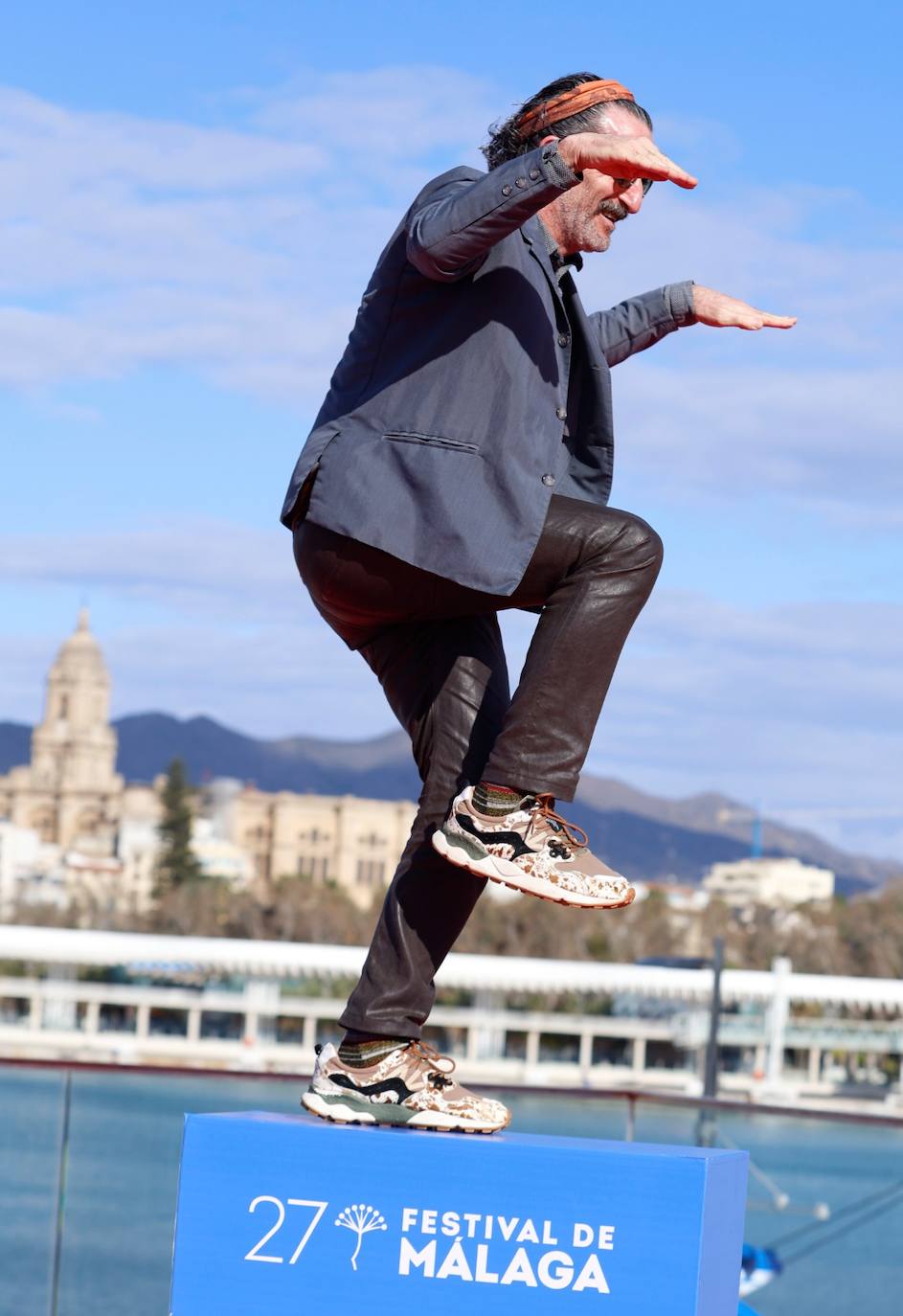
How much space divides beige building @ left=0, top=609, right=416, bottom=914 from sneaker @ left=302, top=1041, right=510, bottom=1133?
319 feet

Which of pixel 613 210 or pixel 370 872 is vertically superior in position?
pixel 613 210

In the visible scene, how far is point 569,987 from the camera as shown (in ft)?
205

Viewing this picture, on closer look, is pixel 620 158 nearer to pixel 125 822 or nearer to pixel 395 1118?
pixel 395 1118

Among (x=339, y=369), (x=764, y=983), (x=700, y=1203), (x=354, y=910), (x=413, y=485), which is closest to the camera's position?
(x=700, y=1203)

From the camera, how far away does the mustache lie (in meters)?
3.22

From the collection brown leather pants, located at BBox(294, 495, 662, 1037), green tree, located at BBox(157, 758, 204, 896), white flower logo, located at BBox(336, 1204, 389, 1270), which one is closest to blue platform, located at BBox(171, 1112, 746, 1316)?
white flower logo, located at BBox(336, 1204, 389, 1270)

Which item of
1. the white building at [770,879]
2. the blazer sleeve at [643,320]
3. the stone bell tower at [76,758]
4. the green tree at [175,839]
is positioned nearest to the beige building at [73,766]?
the stone bell tower at [76,758]

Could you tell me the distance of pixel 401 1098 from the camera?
315 cm

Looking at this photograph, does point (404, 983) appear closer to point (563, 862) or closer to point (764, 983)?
point (563, 862)

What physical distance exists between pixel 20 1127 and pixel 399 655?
8.99ft

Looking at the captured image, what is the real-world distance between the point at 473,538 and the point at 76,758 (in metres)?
145

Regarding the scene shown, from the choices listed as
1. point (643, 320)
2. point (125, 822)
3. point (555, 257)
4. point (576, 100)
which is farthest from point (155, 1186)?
point (125, 822)

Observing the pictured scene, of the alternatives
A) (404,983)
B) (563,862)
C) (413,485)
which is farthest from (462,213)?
(404,983)

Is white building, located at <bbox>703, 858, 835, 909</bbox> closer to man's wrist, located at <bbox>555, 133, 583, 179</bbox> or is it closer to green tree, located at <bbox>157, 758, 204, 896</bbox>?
green tree, located at <bbox>157, 758, 204, 896</bbox>
